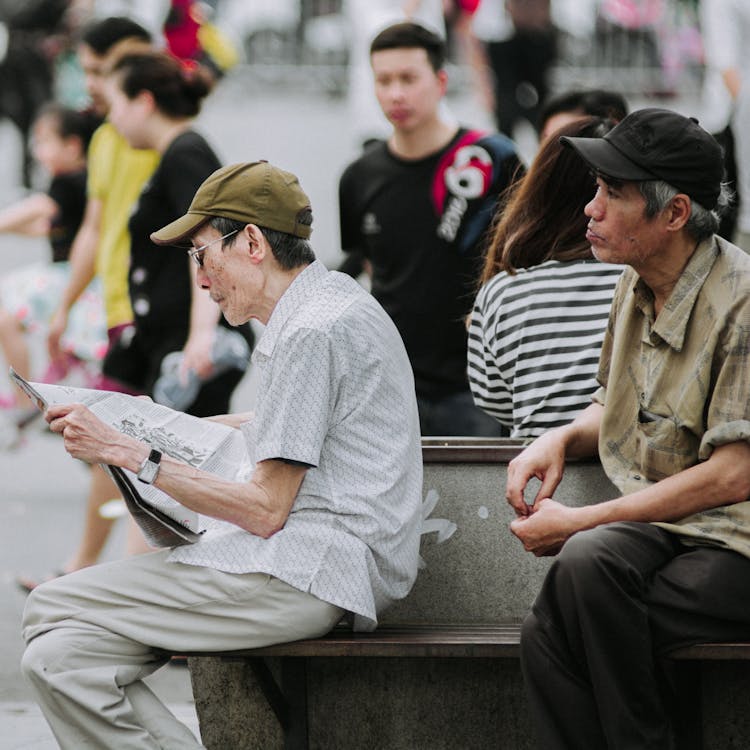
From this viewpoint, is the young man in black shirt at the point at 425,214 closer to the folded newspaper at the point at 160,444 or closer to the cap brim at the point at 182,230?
the folded newspaper at the point at 160,444

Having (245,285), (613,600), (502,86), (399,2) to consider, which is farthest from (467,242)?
(502,86)

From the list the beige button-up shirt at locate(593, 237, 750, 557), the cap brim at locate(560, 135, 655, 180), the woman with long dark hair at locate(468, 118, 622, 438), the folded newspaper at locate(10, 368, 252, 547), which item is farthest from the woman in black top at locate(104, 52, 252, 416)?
the cap brim at locate(560, 135, 655, 180)

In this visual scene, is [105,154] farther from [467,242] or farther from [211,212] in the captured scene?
[211,212]

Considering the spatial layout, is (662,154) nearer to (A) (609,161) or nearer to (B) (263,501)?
(A) (609,161)

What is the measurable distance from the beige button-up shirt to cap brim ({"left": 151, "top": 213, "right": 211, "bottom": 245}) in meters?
0.99

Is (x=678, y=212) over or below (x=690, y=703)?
over

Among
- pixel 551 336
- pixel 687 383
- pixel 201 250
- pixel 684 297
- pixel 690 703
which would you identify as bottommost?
pixel 690 703

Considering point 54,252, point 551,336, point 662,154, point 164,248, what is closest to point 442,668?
point 551,336

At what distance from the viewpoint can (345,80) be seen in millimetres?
18969

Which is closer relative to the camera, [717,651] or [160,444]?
[717,651]

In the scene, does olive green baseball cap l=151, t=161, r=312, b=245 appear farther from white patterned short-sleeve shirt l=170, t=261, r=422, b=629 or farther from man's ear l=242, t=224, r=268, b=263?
white patterned short-sleeve shirt l=170, t=261, r=422, b=629

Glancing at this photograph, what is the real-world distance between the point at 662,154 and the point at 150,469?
1.29 metres

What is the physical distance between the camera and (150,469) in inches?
152

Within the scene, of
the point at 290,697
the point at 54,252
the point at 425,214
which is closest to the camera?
the point at 290,697
